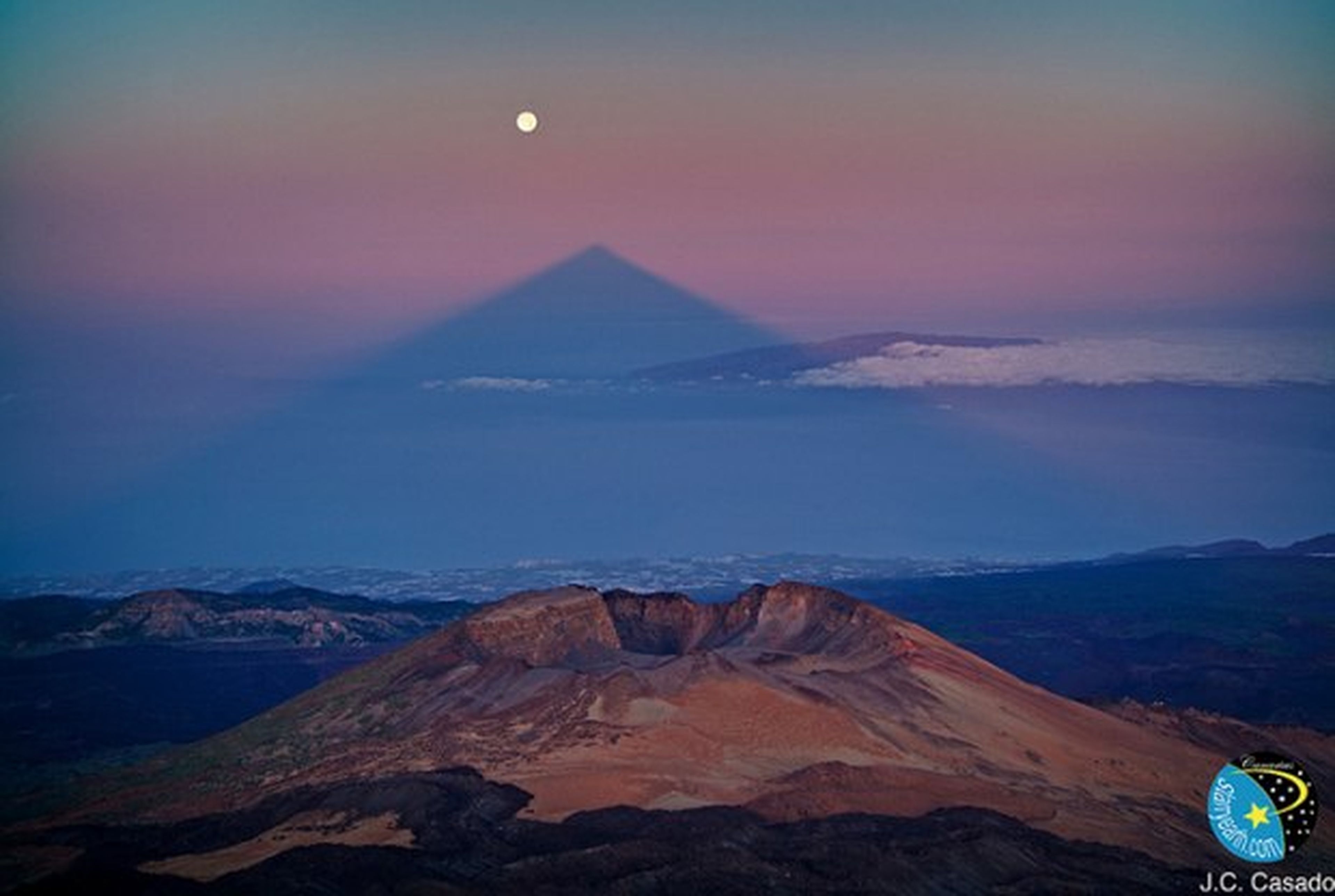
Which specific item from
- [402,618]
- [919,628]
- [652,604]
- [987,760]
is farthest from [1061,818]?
[402,618]

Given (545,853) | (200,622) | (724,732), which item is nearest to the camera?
(545,853)

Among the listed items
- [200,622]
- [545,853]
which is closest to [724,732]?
[545,853]

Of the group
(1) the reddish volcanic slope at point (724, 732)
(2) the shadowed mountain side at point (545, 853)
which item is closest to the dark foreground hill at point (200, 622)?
(1) the reddish volcanic slope at point (724, 732)

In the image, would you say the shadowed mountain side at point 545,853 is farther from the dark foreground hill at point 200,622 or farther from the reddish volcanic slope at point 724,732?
the dark foreground hill at point 200,622

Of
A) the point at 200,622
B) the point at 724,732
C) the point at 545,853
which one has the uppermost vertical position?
the point at 724,732

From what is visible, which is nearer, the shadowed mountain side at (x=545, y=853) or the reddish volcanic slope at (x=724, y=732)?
the shadowed mountain side at (x=545, y=853)

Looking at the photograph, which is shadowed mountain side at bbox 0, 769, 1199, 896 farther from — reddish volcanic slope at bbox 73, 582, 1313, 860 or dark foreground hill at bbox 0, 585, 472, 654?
dark foreground hill at bbox 0, 585, 472, 654

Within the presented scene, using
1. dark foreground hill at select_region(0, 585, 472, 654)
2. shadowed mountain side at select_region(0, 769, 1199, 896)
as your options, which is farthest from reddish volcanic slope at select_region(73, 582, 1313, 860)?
dark foreground hill at select_region(0, 585, 472, 654)

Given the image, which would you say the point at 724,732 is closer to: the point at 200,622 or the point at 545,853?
the point at 545,853
